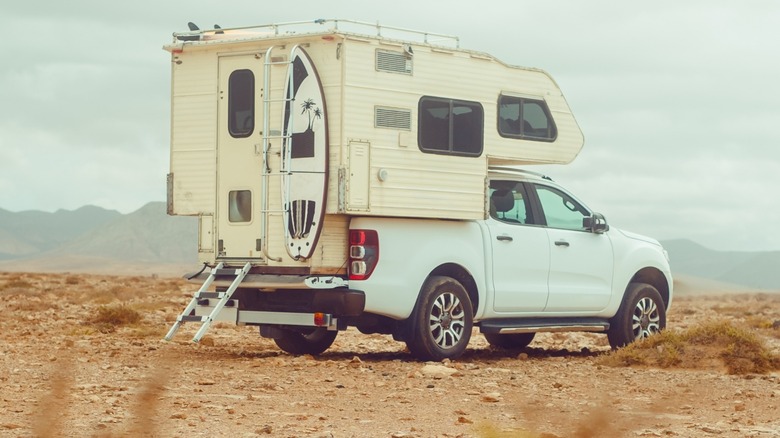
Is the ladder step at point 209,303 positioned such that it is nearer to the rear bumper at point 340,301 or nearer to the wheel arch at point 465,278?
the rear bumper at point 340,301

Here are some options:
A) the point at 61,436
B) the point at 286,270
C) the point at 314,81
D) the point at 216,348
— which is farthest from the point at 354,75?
the point at 61,436

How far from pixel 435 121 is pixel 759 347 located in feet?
13.6

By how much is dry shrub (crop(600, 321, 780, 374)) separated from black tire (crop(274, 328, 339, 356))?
3068mm

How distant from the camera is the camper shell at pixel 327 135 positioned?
1243 cm

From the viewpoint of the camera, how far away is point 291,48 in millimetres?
12695

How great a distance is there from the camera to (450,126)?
43.6 feet

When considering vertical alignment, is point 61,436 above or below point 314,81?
below

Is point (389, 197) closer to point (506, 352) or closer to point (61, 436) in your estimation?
point (506, 352)

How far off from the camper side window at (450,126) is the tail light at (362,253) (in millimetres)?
1140

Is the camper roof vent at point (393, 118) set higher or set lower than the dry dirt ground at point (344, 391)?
higher

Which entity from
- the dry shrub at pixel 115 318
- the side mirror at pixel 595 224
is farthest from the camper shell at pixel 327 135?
the dry shrub at pixel 115 318

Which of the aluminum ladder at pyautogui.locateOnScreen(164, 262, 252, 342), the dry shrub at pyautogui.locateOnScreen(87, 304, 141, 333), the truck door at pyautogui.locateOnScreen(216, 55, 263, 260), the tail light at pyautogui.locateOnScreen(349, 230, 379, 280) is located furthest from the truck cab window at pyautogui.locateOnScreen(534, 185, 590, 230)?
the dry shrub at pyautogui.locateOnScreen(87, 304, 141, 333)

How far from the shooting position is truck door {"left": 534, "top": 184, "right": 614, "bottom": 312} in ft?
46.7

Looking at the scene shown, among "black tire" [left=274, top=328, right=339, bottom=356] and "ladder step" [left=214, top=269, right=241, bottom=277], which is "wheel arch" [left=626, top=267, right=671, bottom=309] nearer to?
"black tire" [left=274, top=328, right=339, bottom=356]
